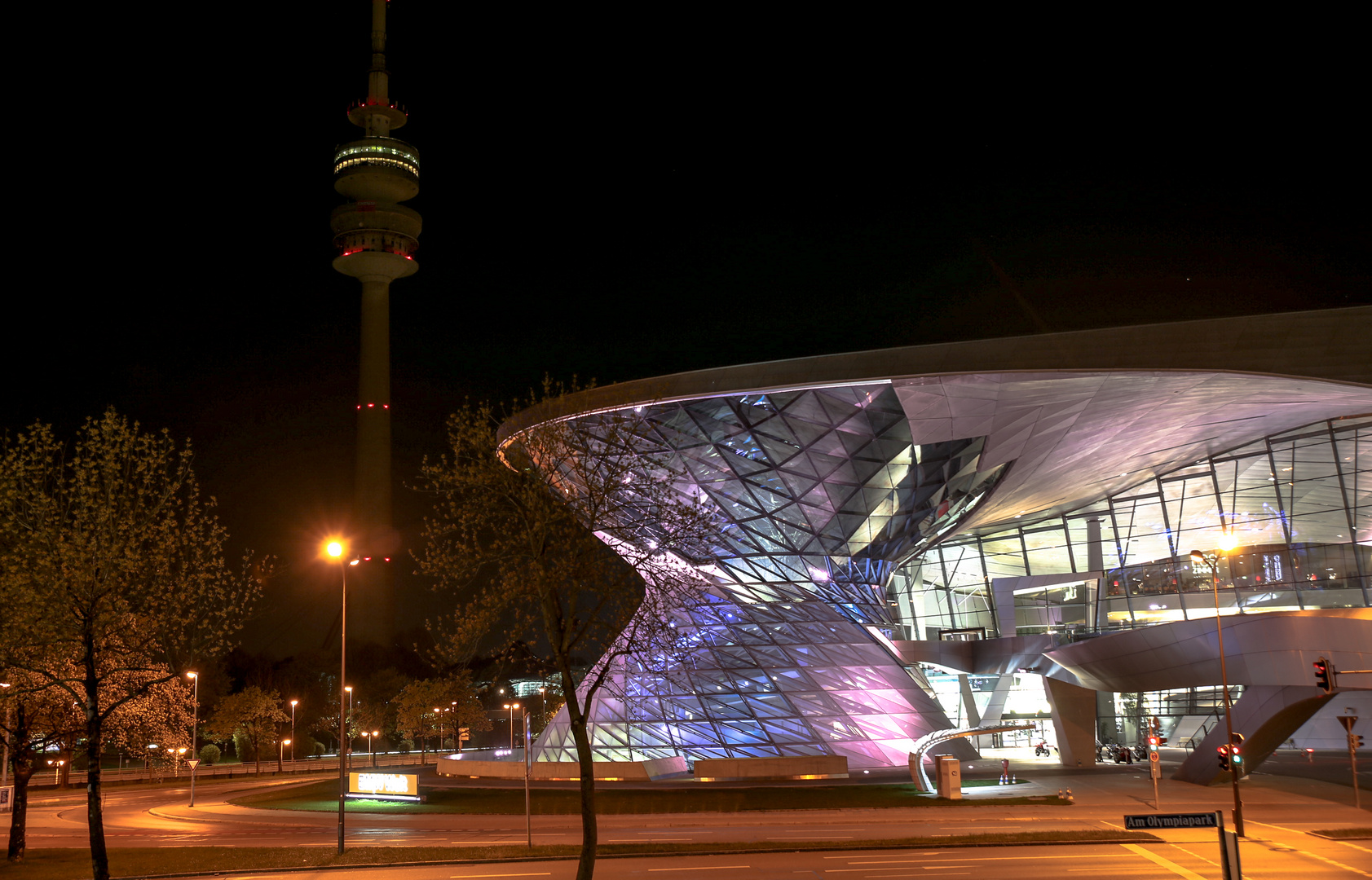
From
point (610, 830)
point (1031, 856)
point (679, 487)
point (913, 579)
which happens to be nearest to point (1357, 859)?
point (1031, 856)

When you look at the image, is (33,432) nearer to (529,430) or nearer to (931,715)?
(529,430)

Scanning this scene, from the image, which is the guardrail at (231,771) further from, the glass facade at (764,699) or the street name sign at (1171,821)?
the street name sign at (1171,821)

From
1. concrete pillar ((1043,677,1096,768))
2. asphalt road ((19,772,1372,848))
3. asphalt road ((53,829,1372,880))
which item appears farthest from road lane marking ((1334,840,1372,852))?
concrete pillar ((1043,677,1096,768))

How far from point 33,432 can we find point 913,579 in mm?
53530

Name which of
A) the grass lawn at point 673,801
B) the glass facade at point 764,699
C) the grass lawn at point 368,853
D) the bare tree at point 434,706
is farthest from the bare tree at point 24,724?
the bare tree at point 434,706

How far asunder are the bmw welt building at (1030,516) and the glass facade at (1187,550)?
0.11m

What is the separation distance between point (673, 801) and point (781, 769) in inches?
268

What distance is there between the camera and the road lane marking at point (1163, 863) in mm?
18547

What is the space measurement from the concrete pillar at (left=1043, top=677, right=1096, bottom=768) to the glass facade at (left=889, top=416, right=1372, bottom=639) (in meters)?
5.71

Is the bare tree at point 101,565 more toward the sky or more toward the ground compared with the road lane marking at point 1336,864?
more toward the sky

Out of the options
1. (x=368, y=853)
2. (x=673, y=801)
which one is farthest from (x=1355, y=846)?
(x=368, y=853)

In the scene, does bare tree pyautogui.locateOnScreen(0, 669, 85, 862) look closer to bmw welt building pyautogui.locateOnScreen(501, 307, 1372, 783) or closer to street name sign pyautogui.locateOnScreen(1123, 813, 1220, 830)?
bmw welt building pyautogui.locateOnScreen(501, 307, 1372, 783)

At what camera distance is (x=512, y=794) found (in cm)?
3831

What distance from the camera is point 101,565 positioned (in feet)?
65.8
